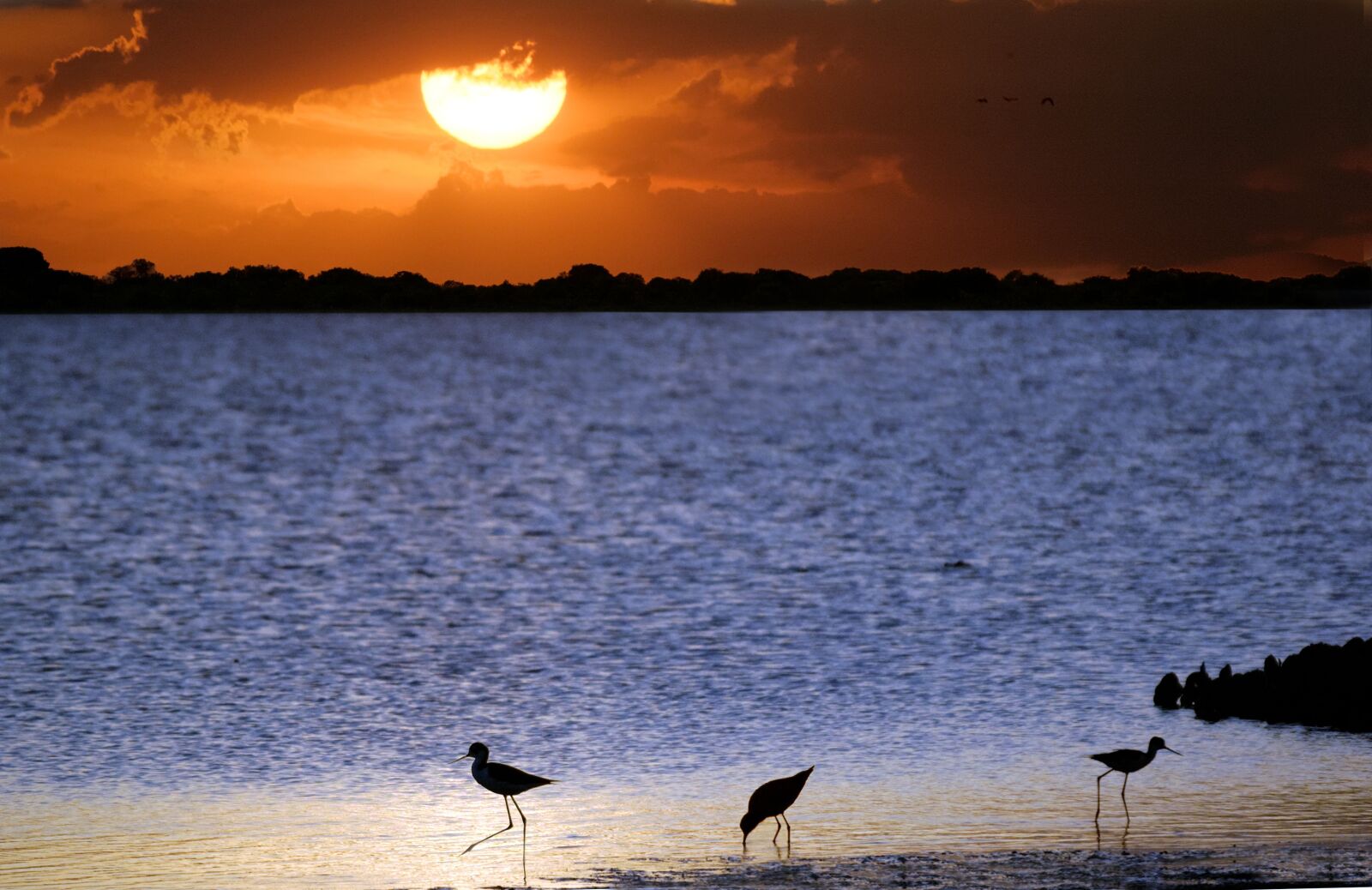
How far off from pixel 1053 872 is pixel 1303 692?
6596mm

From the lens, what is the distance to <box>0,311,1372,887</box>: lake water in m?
11.9

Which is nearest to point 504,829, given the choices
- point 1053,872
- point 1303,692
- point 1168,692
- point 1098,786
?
point 1053,872

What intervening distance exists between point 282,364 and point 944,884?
141 m

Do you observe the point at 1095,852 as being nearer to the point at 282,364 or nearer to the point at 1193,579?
the point at 1193,579

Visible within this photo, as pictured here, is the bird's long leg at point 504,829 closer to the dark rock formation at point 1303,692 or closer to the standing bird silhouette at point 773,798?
the standing bird silhouette at point 773,798

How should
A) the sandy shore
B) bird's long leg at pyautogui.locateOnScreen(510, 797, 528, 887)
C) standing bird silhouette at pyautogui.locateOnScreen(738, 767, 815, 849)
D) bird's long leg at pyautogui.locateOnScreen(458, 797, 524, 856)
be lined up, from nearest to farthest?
the sandy shore → bird's long leg at pyautogui.locateOnScreen(510, 797, 528, 887) → standing bird silhouette at pyautogui.locateOnScreen(738, 767, 815, 849) → bird's long leg at pyautogui.locateOnScreen(458, 797, 524, 856)

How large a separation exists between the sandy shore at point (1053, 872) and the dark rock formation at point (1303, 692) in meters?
5.09

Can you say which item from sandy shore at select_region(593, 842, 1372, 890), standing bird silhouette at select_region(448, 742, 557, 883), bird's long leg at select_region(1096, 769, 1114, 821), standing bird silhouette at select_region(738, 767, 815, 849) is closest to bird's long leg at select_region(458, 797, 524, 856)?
standing bird silhouette at select_region(448, 742, 557, 883)

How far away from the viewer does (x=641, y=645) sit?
21719 mm

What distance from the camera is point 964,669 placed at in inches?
741

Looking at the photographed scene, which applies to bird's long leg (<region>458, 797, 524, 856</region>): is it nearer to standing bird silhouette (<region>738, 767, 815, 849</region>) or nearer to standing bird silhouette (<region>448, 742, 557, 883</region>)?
standing bird silhouette (<region>448, 742, 557, 883</region>)

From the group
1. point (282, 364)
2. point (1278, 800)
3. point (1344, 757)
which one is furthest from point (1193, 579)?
point (282, 364)

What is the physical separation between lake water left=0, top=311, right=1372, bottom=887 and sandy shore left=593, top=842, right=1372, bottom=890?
0.42m

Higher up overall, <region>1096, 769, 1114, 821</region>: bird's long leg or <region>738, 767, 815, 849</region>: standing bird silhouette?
<region>738, 767, 815, 849</region>: standing bird silhouette
